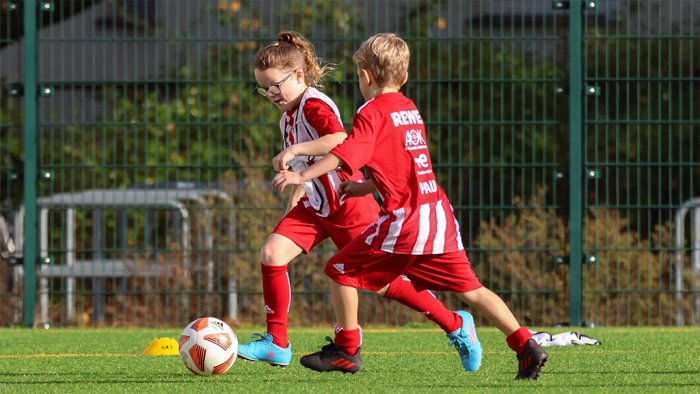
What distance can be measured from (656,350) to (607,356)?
52 centimetres

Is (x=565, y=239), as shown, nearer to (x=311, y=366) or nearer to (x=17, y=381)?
(x=311, y=366)

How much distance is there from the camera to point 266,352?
20.3ft

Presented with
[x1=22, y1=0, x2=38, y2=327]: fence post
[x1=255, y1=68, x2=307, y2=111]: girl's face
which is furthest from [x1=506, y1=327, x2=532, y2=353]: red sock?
[x1=22, y1=0, x2=38, y2=327]: fence post

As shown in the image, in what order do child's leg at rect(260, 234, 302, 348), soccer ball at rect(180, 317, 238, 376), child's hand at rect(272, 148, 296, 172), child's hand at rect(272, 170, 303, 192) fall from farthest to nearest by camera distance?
1. child's leg at rect(260, 234, 302, 348)
2. soccer ball at rect(180, 317, 238, 376)
3. child's hand at rect(272, 148, 296, 172)
4. child's hand at rect(272, 170, 303, 192)

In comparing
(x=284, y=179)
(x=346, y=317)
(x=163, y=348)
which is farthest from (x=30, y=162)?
(x=284, y=179)

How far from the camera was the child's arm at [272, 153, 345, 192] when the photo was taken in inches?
212

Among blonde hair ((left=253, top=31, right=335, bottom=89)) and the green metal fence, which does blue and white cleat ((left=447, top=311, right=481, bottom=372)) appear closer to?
blonde hair ((left=253, top=31, right=335, bottom=89))

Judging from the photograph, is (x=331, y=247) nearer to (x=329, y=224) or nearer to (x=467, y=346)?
(x=329, y=224)

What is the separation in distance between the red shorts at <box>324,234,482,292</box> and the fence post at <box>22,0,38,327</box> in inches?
192

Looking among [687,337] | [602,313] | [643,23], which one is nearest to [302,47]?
[687,337]

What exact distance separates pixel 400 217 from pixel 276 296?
0.92 m

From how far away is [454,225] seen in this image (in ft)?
18.9

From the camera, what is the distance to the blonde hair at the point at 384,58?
579 cm

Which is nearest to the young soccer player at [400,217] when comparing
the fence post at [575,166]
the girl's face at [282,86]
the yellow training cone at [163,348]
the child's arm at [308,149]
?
the child's arm at [308,149]
